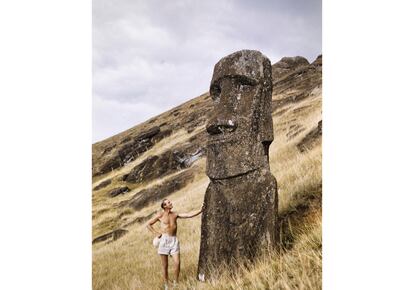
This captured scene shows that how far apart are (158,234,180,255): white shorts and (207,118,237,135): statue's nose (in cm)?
134

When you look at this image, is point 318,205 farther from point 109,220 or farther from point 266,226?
point 109,220

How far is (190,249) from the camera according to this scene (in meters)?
6.61

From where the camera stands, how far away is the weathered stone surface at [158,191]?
10711 millimetres

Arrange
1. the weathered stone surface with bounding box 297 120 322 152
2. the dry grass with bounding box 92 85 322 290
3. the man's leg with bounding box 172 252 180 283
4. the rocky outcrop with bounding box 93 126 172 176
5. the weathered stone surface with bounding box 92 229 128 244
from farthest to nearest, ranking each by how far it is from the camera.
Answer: the rocky outcrop with bounding box 93 126 172 176 < the weathered stone surface with bounding box 92 229 128 244 < the weathered stone surface with bounding box 297 120 322 152 < the man's leg with bounding box 172 252 180 283 < the dry grass with bounding box 92 85 322 290

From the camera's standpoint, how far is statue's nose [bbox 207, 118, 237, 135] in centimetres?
544

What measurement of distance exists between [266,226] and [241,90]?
1.43 meters

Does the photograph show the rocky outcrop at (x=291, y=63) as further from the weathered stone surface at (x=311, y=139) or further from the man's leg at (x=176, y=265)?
the man's leg at (x=176, y=265)

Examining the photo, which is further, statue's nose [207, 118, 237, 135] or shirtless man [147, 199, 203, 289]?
shirtless man [147, 199, 203, 289]

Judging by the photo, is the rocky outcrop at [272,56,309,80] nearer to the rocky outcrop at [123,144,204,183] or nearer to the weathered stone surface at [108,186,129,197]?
the rocky outcrop at [123,144,204,183]

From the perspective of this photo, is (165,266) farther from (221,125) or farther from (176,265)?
(221,125)

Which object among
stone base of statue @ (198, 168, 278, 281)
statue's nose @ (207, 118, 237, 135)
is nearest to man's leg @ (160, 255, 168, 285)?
stone base of statue @ (198, 168, 278, 281)

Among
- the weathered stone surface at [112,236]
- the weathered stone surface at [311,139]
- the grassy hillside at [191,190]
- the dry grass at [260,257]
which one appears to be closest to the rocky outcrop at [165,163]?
the grassy hillside at [191,190]

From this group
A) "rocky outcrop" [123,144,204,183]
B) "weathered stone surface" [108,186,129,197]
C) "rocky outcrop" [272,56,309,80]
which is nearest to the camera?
"rocky outcrop" [272,56,309,80]
